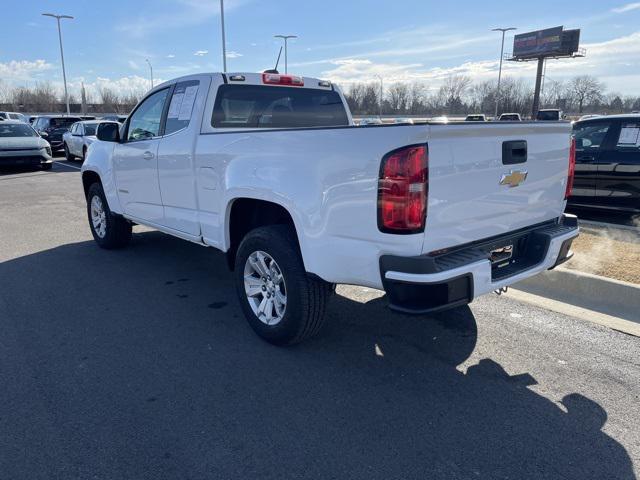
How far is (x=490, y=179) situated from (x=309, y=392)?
5.70 ft

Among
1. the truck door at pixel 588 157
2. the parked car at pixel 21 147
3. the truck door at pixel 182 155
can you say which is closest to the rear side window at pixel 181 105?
the truck door at pixel 182 155

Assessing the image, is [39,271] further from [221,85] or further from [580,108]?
[580,108]

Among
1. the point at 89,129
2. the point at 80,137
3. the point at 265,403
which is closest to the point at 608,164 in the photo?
the point at 265,403

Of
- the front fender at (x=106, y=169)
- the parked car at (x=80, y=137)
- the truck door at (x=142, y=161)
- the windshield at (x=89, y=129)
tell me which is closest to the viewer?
the truck door at (x=142, y=161)

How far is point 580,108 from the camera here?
292 ft

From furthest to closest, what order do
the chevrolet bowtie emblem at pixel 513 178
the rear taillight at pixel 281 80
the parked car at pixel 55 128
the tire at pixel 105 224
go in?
the parked car at pixel 55 128
the tire at pixel 105 224
the rear taillight at pixel 281 80
the chevrolet bowtie emblem at pixel 513 178

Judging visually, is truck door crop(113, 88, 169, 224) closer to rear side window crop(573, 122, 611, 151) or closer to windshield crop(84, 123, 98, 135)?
rear side window crop(573, 122, 611, 151)

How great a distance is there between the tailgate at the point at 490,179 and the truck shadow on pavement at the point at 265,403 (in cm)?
101

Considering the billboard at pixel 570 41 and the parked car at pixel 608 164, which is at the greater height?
the billboard at pixel 570 41

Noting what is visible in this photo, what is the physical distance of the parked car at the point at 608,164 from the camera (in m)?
7.38

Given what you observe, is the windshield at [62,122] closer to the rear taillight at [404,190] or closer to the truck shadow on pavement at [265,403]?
the truck shadow on pavement at [265,403]

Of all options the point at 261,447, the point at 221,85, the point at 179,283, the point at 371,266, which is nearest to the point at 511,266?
the point at 371,266

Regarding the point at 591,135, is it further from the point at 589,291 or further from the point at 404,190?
the point at 404,190

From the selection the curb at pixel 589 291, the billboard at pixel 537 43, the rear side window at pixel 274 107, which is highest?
the billboard at pixel 537 43
